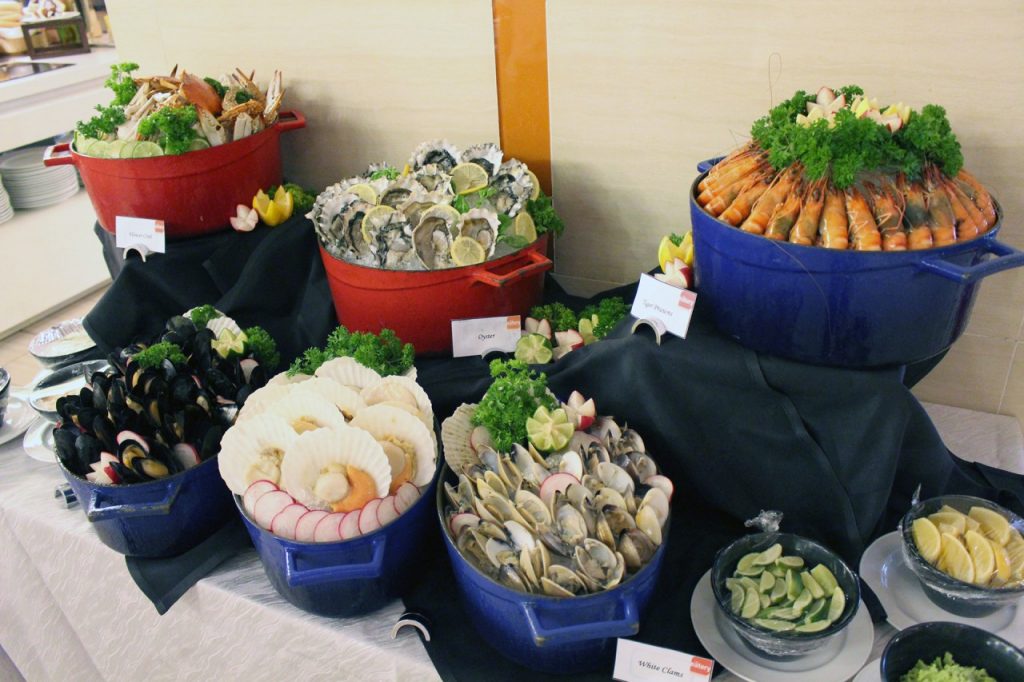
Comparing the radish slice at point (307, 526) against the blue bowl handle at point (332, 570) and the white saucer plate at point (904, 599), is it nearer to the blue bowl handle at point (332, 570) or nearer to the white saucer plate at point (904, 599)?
the blue bowl handle at point (332, 570)

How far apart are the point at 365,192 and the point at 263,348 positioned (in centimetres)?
36

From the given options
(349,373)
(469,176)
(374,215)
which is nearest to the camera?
(349,373)

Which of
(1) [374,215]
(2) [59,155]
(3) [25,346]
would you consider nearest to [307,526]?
(1) [374,215]

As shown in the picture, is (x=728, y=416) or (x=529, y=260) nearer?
(x=728, y=416)

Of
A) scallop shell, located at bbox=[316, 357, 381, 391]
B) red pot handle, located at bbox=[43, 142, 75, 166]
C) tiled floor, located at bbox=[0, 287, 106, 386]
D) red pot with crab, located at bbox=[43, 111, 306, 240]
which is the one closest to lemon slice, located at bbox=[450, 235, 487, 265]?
scallop shell, located at bbox=[316, 357, 381, 391]

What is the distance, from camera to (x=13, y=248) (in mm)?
3496

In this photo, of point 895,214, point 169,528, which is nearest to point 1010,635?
point 895,214

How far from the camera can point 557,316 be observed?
1.43 m

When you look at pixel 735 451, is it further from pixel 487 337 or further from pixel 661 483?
pixel 487 337

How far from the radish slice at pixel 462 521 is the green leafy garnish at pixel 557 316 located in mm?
525

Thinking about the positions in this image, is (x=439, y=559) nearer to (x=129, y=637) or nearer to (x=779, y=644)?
(x=779, y=644)

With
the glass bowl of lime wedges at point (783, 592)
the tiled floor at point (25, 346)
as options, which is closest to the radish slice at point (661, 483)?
the glass bowl of lime wedges at point (783, 592)

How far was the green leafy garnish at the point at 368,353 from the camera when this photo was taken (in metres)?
1.27

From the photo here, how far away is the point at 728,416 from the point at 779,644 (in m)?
0.33
